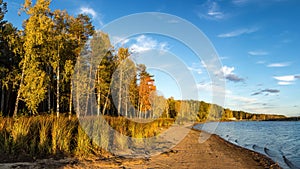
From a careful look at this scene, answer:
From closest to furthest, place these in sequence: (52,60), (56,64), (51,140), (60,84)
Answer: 1. (51,140)
2. (56,64)
3. (52,60)
4. (60,84)

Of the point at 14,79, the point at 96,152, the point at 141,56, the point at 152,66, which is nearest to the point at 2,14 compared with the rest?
the point at 14,79

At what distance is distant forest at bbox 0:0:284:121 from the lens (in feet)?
68.4

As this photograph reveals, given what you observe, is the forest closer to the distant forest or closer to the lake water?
the distant forest

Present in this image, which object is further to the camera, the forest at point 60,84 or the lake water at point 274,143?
the lake water at point 274,143

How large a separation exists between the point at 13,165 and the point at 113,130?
5.37m

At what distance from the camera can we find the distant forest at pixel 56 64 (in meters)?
20.8

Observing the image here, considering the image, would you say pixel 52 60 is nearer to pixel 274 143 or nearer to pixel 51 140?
pixel 51 140

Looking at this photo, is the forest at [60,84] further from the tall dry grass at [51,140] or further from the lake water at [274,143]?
the lake water at [274,143]

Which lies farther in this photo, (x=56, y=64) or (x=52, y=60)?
(x=52, y=60)

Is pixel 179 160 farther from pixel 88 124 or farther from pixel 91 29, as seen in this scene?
pixel 91 29

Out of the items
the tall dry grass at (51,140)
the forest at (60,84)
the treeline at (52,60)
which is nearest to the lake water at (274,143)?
the forest at (60,84)

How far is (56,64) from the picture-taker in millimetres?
22922

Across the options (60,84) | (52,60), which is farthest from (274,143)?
(60,84)

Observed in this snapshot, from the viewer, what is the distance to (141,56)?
123 feet
